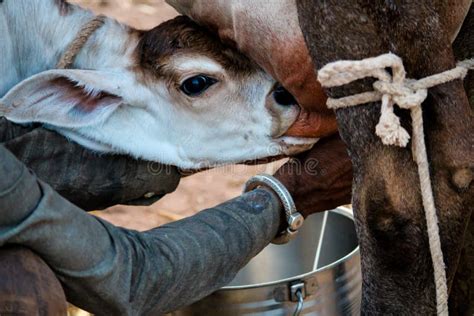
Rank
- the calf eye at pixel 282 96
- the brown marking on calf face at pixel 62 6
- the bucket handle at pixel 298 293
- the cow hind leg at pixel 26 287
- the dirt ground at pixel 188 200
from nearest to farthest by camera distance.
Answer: the cow hind leg at pixel 26 287
the calf eye at pixel 282 96
the bucket handle at pixel 298 293
the brown marking on calf face at pixel 62 6
the dirt ground at pixel 188 200

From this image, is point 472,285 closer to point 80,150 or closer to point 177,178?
point 177,178

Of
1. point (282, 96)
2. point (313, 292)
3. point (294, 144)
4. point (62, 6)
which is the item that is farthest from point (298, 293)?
point (62, 6)

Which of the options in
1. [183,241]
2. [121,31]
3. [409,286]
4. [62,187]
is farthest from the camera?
[121,31]

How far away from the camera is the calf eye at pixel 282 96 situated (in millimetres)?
2182

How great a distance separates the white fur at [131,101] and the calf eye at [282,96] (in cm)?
2

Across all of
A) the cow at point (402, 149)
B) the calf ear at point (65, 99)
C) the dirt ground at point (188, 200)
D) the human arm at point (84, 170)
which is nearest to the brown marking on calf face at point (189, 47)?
the calf ear at point (65, 99)

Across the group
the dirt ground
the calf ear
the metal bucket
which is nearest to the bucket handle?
the metal bucket

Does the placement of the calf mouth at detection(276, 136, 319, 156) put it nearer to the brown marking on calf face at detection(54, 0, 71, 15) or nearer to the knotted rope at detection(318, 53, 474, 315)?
the knotted rope at detection(318, 53, 474, 315)

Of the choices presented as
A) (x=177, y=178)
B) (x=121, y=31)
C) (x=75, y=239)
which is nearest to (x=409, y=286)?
(x=75, y=239)

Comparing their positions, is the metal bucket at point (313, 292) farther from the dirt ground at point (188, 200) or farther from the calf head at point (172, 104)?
the dirt ground at point (188, 200)

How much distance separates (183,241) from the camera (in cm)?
187

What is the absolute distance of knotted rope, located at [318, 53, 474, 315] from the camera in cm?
152

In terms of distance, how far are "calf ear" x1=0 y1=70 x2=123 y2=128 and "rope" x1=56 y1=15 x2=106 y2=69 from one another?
11 cm

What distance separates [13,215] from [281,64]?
0.72 meters
